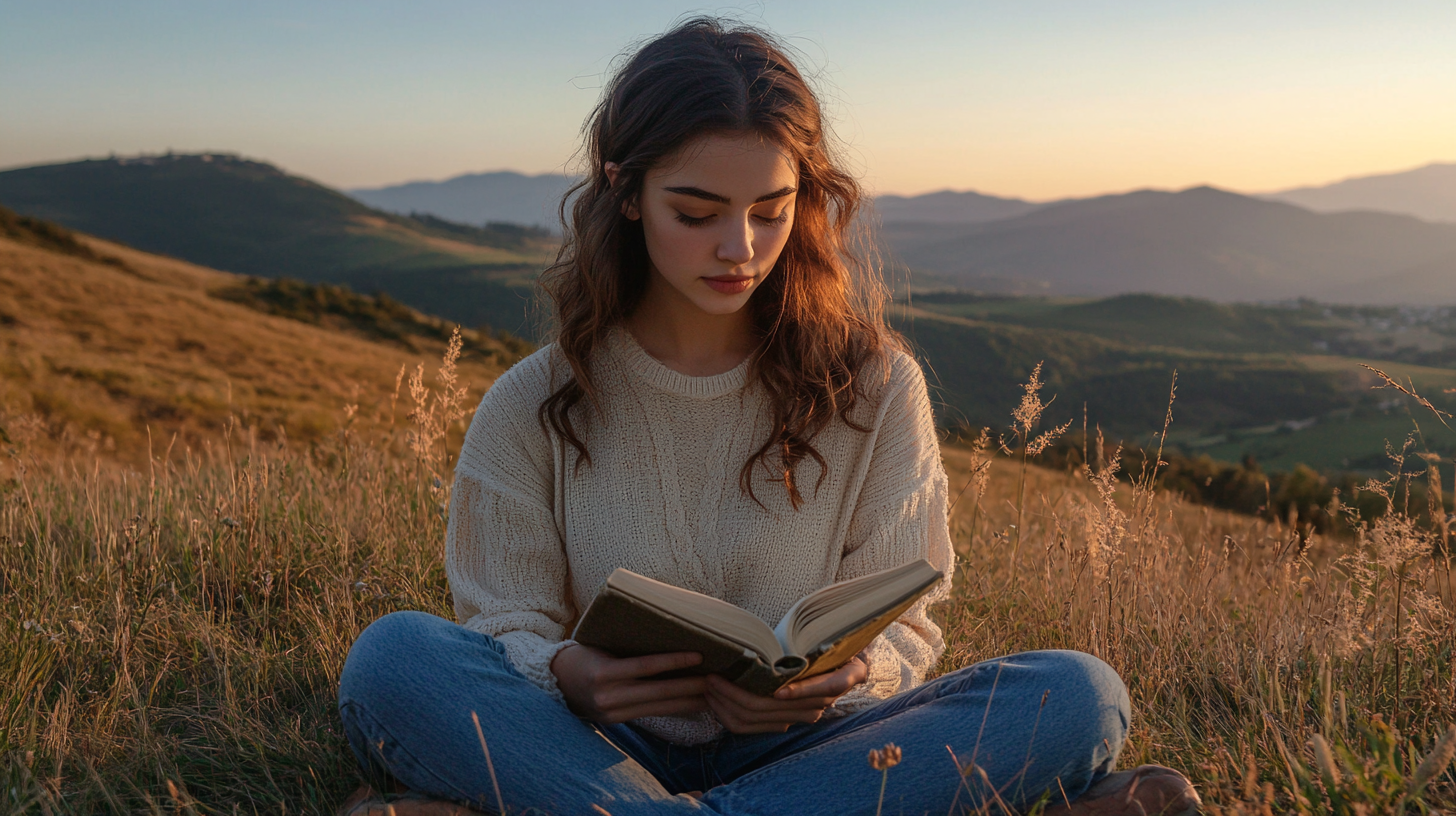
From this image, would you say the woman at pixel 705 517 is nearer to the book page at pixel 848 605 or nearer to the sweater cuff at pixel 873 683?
the sweater cuff at pixel 873 683

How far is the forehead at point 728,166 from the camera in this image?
6.45 feet

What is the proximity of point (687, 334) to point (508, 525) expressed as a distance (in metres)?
0.67

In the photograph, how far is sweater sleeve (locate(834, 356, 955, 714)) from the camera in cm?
212

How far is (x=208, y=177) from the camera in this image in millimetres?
113625

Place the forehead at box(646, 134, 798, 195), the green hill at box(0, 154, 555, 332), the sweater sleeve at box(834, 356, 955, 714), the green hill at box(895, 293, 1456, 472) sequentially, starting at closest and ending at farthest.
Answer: the forehead at box(646, 134, 798, 195) < the sweater sleeve at box(834, 356, 955, 714) < the green hill at box(895, 293, 1456, 472) < the green hill at box(0, 154, 555, 332)

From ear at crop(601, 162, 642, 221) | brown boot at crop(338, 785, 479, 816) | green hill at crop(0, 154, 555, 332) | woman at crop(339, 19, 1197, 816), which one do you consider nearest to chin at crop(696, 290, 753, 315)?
woman at crop(339, 19, 1197, 816)

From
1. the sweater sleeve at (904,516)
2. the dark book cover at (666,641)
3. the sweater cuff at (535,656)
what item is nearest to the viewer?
the dark book cover at (666,641)

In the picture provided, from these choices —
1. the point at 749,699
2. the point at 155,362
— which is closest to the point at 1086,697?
the point at 749,699

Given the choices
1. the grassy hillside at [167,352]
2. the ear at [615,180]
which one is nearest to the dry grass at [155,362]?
the grassy hillside at [167,352]

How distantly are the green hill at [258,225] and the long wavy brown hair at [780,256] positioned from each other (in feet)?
232

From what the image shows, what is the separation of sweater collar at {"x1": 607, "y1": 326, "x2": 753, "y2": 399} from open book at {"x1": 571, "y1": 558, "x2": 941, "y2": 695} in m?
0.77

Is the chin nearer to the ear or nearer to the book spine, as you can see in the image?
the ear

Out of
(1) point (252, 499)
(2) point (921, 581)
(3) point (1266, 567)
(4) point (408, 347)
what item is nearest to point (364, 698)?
(2) point (921, 581)

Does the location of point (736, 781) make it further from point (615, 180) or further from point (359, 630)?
point (359, 630)
